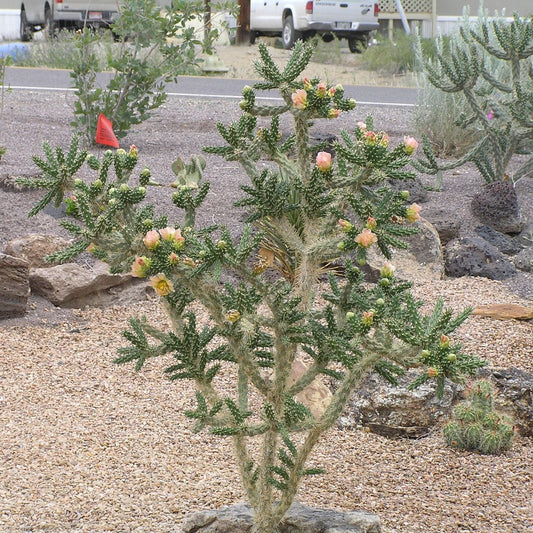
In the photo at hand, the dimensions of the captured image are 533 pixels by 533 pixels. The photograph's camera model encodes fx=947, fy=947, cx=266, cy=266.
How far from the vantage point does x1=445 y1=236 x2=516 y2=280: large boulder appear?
6.01 metres

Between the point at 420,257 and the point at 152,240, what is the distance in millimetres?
3950

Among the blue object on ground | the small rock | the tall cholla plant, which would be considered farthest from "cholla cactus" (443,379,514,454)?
the blue object on ground

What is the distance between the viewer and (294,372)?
404 cm

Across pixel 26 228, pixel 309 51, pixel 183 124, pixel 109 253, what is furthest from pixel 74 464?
pixel 183 124

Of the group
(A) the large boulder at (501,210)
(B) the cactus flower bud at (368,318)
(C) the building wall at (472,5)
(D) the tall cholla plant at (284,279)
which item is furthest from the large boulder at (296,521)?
(C) the building wall at (472,5)

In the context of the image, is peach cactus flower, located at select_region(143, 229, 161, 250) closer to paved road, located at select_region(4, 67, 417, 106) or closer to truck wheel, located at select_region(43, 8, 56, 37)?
paved road, located at select_region(4, 67, 417, 106)

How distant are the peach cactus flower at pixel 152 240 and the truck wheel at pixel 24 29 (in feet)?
67.0

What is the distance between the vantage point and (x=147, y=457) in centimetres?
363

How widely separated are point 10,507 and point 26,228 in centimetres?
311

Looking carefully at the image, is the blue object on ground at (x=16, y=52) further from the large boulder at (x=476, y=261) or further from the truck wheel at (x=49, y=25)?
the large boulder at (x=476, y=261)

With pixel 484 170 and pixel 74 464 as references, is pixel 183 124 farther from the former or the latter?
pixel 74 464

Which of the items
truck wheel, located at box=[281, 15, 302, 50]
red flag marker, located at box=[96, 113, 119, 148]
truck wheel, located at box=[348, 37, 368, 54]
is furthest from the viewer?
truck wheel, located at box=[348, 37, 368, 54]

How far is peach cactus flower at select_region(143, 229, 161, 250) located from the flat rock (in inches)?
116

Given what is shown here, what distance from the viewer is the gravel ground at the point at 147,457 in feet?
10.7
